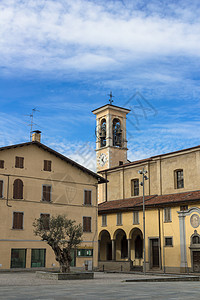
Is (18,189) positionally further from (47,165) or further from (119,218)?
(119,218)

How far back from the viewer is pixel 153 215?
39.8 metres

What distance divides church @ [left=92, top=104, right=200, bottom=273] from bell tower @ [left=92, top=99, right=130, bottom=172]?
718 centimetres

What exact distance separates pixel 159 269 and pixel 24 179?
1579 centimetres

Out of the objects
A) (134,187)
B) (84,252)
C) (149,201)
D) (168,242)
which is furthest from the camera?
(134,187)

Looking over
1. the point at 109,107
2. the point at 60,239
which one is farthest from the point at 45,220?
the point at 109,107

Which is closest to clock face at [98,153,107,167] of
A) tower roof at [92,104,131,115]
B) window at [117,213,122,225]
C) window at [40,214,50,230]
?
tower roof at [92,104,131,115]

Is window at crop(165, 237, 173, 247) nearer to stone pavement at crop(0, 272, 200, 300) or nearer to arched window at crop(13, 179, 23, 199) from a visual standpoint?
arched window at crop(13, 179, 23, 199)

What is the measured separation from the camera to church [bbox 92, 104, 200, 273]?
118 feet

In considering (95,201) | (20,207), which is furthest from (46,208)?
(95,201)

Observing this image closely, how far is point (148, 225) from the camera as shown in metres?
40.2

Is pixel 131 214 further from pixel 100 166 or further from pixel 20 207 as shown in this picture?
pixel 100 166

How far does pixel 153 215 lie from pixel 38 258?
1247 centimetres

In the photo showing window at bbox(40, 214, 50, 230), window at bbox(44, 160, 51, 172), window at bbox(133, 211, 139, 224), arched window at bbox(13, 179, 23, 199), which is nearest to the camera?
window at bbox(40, 214, 50, 230)

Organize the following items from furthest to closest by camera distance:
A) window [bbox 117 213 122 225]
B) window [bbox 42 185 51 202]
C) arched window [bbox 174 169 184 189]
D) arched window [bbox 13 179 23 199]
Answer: window [bbox 117 213 122 225], arched window [bbox 174 169 184 189], window [bbox 42 185 51 202], arched window [bbox 13 179 23 199]
